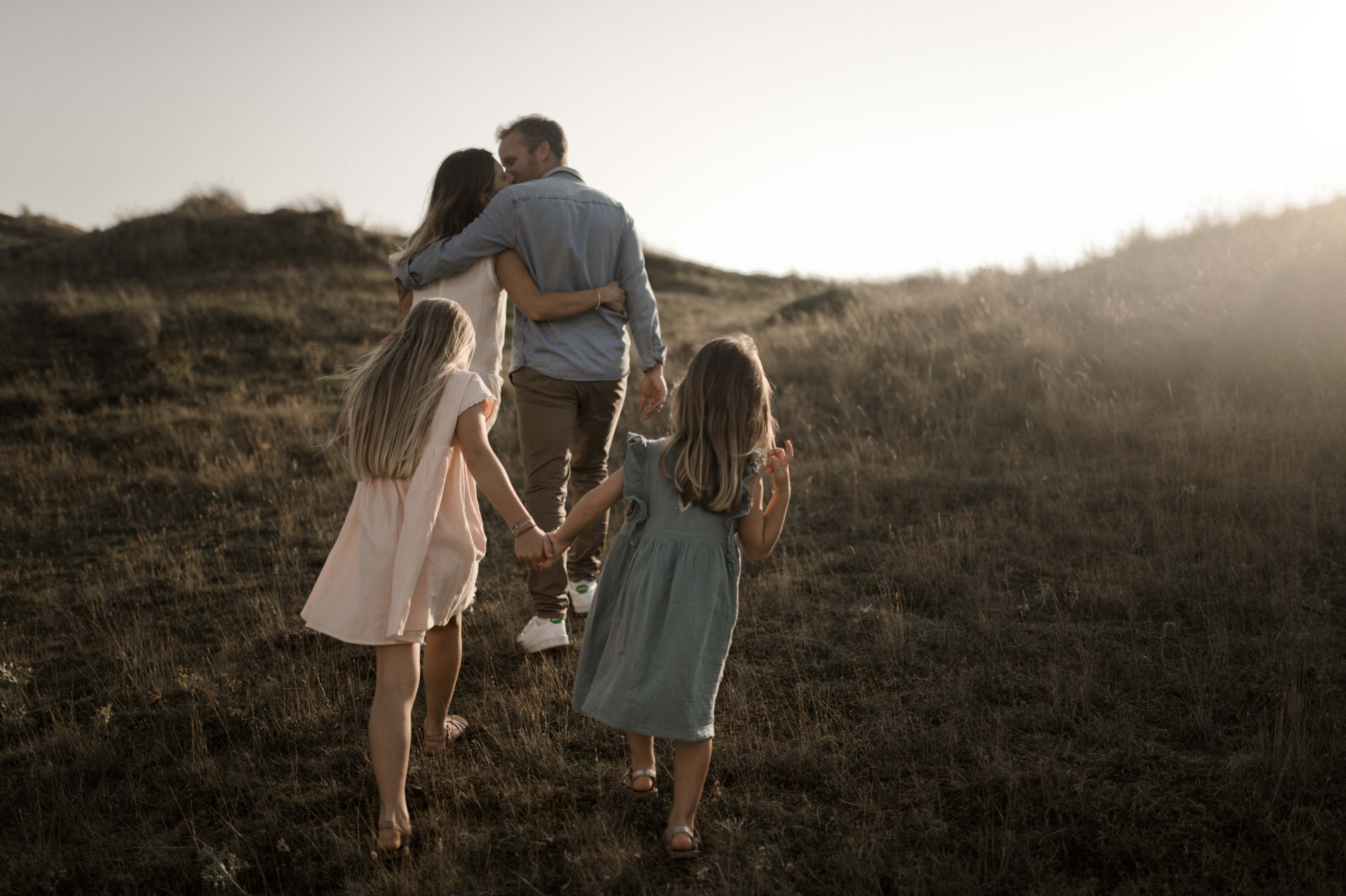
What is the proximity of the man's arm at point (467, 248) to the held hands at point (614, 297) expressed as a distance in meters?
0.49

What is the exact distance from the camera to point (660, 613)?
255cm

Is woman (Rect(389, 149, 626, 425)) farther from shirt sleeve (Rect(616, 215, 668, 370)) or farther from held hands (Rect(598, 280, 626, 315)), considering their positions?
shirt sleeve (Rect(616, 215, 668, 370))

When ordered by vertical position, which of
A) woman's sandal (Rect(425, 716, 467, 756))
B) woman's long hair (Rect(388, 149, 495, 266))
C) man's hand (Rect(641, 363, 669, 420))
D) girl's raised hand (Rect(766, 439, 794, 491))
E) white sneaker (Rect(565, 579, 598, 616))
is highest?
woman's long hair (Rect(388, 149, 495, 266))

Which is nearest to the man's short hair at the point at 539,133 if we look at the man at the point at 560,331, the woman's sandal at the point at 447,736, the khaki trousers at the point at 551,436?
the man at the point at 560,331

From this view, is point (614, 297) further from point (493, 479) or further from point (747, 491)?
point (747, 491)

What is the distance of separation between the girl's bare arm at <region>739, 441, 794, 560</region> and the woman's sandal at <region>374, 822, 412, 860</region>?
136 cm

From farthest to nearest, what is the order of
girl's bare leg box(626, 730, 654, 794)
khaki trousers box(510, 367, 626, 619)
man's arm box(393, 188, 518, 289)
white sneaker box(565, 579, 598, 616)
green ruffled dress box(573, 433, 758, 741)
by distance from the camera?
white sneaker box(565, 579, 598, 616)
khaki trousers box(510, 367, 626, 619)
man's arm box(393, 188, 518, 289)
girl's bare leg box(626, 730, 654, 794)
green ruffled dress box(573, 433, 758, 741)

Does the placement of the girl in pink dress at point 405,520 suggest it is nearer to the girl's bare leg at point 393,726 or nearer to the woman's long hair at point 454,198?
the girl's bare leg at point 393,726

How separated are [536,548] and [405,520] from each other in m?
0.42

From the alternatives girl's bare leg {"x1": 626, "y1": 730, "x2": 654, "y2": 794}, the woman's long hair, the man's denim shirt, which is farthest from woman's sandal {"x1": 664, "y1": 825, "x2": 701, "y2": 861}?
the woman's long hair

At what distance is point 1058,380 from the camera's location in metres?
7.75

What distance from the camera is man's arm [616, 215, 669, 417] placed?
159 inches

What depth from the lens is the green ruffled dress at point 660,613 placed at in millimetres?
2473

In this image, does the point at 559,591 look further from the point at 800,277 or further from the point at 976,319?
the point at 800,277
